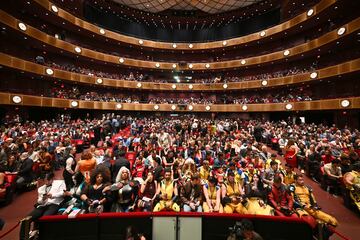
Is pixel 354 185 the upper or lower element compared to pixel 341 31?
lower

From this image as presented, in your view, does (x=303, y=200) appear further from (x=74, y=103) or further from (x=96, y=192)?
(x=74, y=103)

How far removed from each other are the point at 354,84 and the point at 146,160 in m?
18.6

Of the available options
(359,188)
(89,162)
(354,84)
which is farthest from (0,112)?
(354,84)

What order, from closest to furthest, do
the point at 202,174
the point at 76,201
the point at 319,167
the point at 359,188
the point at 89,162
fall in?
the point at 76,201 < the point at 359,188 < the point at 89,162 < the point at 202,174 < the point at 319,167

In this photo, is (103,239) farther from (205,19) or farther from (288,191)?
(205,19)

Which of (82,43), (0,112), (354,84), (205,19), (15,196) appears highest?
(205,19)

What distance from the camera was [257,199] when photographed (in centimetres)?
479

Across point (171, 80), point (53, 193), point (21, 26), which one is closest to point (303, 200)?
point (53, 193)

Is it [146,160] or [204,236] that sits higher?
[146,160]

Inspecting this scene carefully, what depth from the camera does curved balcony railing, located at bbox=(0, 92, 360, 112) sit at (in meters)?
15.5

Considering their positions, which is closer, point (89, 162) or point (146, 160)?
point (89, 162)

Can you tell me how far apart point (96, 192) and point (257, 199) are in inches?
142

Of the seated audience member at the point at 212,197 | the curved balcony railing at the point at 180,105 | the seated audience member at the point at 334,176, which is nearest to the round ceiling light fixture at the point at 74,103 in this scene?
the curved balcony railing at the point at 180,105

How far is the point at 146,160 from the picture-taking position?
6.92 meters
